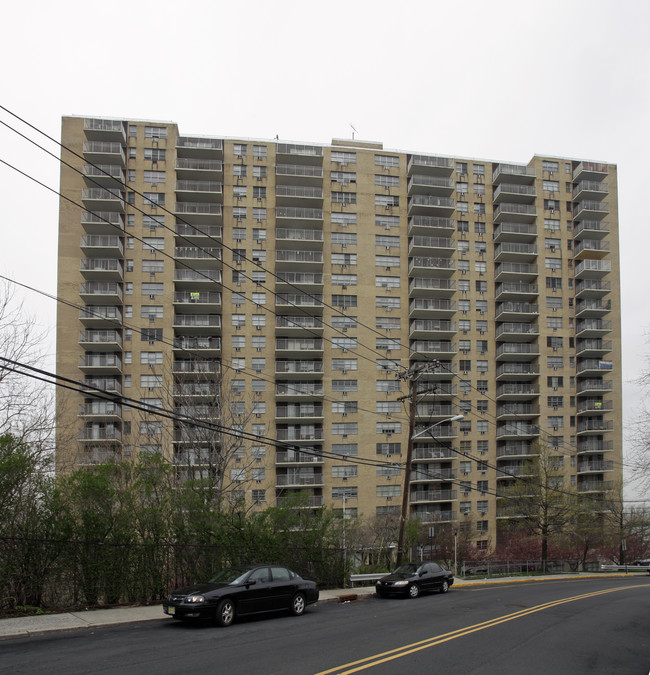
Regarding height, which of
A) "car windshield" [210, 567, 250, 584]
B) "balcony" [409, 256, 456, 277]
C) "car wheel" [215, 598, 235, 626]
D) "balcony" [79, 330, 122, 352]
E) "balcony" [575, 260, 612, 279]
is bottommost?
"car wheel" [215, 598, 235, 626]

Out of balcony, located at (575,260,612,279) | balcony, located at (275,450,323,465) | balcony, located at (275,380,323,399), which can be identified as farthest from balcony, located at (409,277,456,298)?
balcony, located at (275,450,323,465)

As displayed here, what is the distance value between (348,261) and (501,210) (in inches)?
745

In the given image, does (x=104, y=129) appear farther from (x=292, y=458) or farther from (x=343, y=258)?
(x=292, y=458)

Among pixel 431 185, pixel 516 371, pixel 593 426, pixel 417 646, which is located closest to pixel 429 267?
pixel 431 185

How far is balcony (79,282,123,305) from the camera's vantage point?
56.0 metres

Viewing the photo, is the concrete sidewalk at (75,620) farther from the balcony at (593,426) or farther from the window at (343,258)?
the balcony at (593,426)

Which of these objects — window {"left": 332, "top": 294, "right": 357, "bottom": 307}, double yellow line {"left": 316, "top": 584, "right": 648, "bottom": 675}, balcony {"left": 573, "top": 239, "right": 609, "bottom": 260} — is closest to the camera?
double yellow line {"left": 316, "top": 584, "right": 648, "bottom": 675}

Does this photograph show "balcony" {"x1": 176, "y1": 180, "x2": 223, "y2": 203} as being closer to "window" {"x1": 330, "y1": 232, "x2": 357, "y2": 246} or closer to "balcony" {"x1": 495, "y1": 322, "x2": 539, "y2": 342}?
"window" {"x1": 330, "y1": 232, "x2": 357, "y2": 246}

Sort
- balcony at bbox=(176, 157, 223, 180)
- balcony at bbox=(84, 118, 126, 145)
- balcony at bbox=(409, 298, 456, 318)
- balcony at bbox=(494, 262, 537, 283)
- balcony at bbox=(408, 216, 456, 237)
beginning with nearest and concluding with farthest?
balcony at bbox=(84, 118, 126, 145)
balcony at bbox=(176, 157, 223, 180)
balcony at bbox=(409, 298, 456, 318)
balcony at bbox=(408, 216, 456, 237)
balcony at bbox=(494, 262, 537, 283)

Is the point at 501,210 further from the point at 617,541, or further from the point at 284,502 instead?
the point at 284,502

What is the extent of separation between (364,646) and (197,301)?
4935 centimetres

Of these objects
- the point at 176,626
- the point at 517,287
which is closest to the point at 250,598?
the point at 176,626

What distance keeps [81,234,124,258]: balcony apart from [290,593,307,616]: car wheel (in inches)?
1884

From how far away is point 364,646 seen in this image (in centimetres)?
1097
